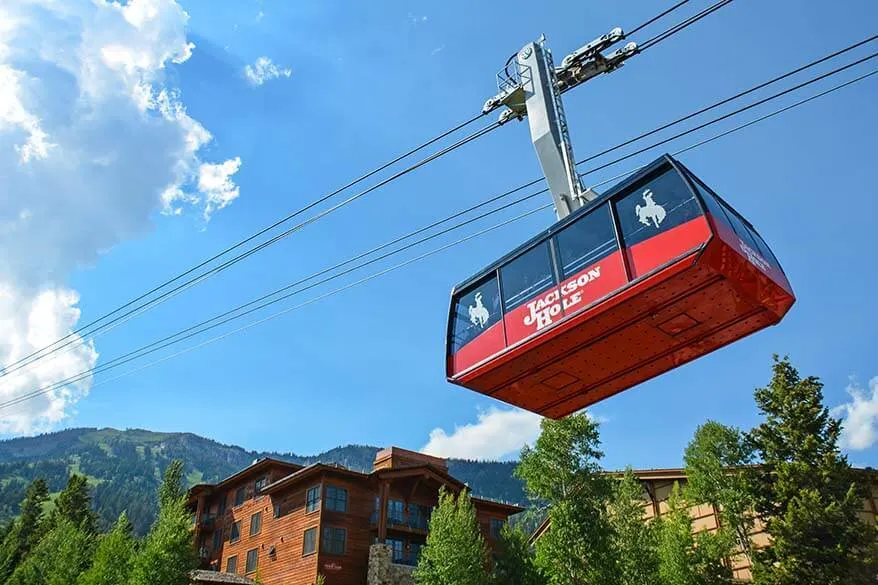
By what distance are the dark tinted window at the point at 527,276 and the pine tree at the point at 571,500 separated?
18158mm

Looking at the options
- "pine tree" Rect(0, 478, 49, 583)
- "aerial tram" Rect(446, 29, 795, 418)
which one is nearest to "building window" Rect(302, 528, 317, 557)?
"aerial tram" Rect(446, 29, 795, 418)

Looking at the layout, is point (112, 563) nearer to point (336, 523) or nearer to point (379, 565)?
point (336, 523)

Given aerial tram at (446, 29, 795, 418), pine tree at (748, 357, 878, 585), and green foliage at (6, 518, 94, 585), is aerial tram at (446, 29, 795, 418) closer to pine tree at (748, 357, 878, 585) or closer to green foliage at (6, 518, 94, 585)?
pine tree at (748, 357, 878, 585)

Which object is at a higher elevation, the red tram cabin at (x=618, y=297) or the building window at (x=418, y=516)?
the building window at (x=418, y=516)

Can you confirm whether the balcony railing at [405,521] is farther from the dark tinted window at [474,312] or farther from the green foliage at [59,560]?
the dark tinted window at [474,312]

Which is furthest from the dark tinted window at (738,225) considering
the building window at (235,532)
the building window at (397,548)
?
the building window at (235,532)

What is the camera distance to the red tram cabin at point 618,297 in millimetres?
9305

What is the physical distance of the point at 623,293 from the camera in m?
9.55

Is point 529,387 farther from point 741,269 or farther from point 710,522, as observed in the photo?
point 710,522

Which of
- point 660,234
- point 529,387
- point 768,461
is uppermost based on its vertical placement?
point 768,461

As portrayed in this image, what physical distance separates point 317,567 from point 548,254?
1138 inches

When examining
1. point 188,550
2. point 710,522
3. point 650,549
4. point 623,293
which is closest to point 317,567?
point 188,550

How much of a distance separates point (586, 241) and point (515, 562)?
24.3 m

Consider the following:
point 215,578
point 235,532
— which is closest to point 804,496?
point 215,578
